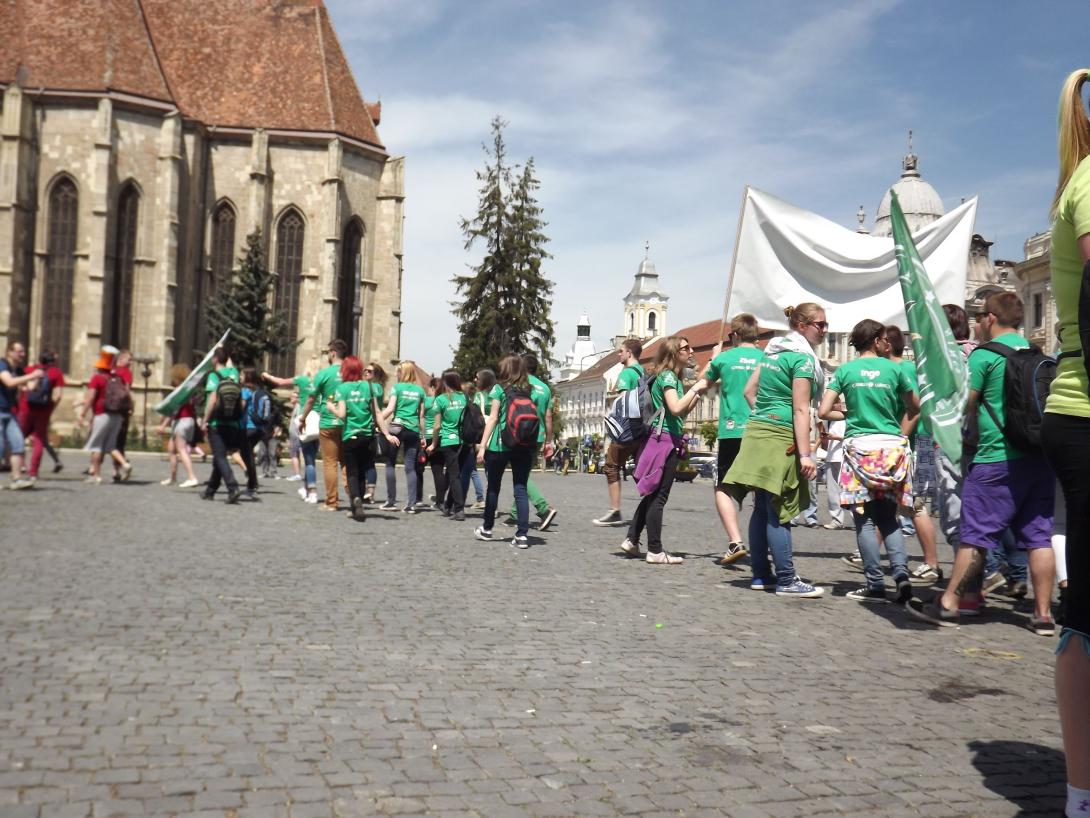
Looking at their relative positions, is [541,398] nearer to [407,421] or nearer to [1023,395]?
[407,421]

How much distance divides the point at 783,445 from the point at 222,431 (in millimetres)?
9034

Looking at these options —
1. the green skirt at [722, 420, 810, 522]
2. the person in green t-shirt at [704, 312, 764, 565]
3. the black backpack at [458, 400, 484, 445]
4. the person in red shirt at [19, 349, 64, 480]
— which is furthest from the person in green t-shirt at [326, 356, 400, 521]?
the green skirt at [722, 420, 810, 522]

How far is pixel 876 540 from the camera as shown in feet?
26.1

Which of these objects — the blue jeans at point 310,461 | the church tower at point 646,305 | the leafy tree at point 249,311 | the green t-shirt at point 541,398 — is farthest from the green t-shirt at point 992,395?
the church tower at point 646,305

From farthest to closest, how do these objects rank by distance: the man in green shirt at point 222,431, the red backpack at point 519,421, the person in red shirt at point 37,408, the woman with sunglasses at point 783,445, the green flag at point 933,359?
the person in red shirt at point 37,408 → the man in green shirt at point 222,431 → the red backpack at point 519,421 → the woman with sunglasses at point 783,445 → the green flag at point 933,359

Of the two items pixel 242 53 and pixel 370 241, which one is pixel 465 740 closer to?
pixel 370 241

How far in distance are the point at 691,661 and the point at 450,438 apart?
9.37 meters

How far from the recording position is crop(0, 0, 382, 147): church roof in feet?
148

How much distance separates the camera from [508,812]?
3471 millimetres

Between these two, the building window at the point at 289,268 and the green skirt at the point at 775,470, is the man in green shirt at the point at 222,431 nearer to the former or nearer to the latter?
the green skirt at the point at 775,470

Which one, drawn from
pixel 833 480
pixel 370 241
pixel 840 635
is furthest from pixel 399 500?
pixel 370 241

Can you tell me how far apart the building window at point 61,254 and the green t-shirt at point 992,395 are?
42.8m

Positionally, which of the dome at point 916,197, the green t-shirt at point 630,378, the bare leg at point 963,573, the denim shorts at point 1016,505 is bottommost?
the bare leg at point 963,573

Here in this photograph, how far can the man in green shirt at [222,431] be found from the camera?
14.9 metres
